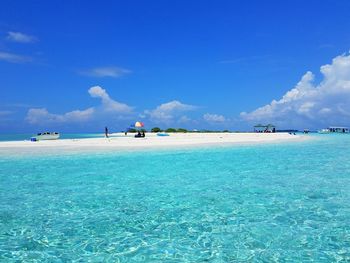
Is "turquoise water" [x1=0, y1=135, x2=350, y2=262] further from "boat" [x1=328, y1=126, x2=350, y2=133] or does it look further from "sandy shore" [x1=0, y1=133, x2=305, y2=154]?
"boat" [x1=328, y1=126, x2=350, y2=133]

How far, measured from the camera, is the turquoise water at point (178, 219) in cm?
514

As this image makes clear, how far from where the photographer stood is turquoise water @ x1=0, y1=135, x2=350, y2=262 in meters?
5.14

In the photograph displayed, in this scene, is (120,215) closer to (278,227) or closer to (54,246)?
(54,246)

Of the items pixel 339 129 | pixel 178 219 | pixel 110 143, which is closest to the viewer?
pixel 178 219

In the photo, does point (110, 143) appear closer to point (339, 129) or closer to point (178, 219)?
point (178, 219)

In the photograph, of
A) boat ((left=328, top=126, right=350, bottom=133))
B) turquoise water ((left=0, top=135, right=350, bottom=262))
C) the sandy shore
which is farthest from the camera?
boat ((left=328, top=126, right=350, bottom=133))

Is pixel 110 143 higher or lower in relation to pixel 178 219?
higher

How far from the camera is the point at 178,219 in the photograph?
6.96m

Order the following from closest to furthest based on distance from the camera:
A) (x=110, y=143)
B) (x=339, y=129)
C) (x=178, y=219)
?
(x=178, y=219)
(x=110, y=143)
(x=339, y=129)

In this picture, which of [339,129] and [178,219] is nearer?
[178,219]

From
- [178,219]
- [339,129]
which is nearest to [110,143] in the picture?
[178,219]

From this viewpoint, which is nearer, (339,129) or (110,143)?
(110,143)

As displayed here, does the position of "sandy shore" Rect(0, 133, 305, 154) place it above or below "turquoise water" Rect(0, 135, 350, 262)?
above

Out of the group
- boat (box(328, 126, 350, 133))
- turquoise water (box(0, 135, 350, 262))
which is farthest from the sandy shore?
boat (box(328, 126, 350, 133))
